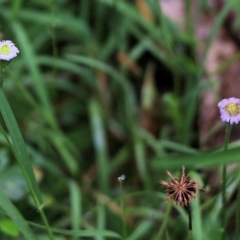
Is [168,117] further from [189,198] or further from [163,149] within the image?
[189,198]

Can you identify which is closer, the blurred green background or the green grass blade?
the green grass blade

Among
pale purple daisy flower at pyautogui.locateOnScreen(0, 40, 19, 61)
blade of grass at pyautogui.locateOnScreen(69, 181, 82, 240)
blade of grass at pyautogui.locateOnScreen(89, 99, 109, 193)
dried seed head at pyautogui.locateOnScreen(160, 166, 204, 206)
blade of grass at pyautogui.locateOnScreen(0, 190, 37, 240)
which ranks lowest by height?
blade of grass at pyautogui.locateOnScreen(0, 190, 37, 240)

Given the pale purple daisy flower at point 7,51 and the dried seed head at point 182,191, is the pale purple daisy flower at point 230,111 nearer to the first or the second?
the dried seed head at point 182,191

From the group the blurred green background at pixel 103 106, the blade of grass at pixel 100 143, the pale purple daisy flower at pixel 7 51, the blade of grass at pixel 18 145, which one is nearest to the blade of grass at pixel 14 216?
the blade of grass at pixel 18 145

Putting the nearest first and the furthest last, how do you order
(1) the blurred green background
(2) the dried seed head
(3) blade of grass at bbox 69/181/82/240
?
1. (2) the dried seed head
2. (3) blade of grass at bbox 69/181/82/240
3. (1) the blurred green background

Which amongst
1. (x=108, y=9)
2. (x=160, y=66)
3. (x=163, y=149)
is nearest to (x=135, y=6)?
(x=108, y=9)

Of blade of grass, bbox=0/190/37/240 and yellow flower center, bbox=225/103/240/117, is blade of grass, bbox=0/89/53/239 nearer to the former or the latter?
blade of grass, bbox=0/190/37/240

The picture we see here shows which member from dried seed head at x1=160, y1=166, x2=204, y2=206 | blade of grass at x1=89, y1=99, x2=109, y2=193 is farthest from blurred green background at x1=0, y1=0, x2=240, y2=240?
A: dried seed head at x1=160, y1=166, x2=204, y2=206

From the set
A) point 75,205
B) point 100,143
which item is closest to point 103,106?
point 100,143

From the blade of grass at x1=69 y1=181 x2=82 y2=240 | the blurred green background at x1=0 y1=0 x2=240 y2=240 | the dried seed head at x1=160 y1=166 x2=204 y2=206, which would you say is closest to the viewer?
the dried seed head at x1=160 y1=166 x2=204 y2=206
